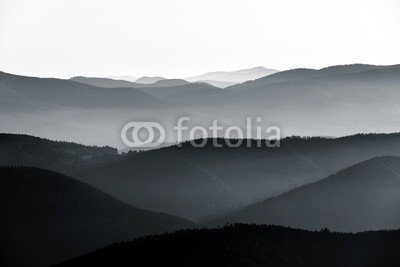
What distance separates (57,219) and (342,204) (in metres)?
59.5

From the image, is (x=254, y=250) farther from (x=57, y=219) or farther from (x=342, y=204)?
(x=342, y=204)

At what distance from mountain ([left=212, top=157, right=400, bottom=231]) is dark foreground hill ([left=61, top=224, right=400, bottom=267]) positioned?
4726 centimetres

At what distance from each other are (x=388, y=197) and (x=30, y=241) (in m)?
75.8

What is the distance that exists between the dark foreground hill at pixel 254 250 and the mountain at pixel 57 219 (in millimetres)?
27437

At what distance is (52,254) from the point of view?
12225cm

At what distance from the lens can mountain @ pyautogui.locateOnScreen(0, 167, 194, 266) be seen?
123 meters

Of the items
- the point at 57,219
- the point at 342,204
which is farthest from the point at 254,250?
the point at 342,204

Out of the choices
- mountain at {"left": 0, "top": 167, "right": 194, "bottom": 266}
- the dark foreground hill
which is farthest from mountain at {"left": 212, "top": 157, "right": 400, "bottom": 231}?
the dark foreground hill

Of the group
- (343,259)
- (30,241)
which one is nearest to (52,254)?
(30,241)

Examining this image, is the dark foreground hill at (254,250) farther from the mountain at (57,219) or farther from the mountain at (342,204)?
the mountain at (342,204)

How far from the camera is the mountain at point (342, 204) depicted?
5881 inches

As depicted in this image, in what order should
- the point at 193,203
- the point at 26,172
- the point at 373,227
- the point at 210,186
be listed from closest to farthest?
the point at 373,227 < the point at 26,172 < the point at 193,203 < the point at 210,186

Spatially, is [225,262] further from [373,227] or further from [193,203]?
[193,203]

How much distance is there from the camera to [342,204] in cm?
15862
